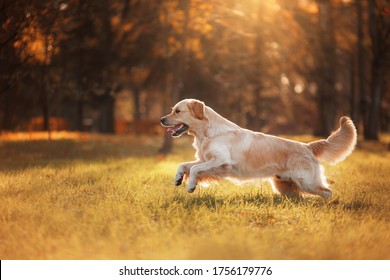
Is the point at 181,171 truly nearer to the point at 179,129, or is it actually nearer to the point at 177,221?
the point at 179,129

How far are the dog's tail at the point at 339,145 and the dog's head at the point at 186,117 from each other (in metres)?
1.99

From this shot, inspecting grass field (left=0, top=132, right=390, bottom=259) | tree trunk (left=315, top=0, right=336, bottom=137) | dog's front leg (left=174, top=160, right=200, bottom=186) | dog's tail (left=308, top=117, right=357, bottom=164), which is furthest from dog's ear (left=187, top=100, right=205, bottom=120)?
tree trunk (left=315, top=0, right=336, bottom=137)

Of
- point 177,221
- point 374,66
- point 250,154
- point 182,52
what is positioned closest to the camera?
point 177,221

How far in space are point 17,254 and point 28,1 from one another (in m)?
9.83

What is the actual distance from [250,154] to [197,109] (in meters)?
1.14

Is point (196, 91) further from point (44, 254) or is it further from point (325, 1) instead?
point (44, 254)

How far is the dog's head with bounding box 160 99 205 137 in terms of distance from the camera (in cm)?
759

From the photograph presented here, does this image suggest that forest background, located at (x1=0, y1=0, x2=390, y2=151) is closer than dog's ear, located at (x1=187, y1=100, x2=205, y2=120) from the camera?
No

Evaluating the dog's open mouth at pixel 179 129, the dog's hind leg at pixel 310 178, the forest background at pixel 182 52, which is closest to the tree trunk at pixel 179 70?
the forest background at pixel 182 52

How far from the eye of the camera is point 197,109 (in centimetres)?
758

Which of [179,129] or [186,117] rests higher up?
[186,117]

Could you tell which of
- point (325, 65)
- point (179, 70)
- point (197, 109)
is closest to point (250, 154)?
point (197, 109)

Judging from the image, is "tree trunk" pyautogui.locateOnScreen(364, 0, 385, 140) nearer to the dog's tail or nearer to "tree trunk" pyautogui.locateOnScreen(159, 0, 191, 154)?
"tree trunk" pyautogui.locateOnScreen(159, 0, 191, 154)

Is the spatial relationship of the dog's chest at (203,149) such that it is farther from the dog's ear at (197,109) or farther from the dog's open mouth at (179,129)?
the dog's ear at (197,109)
